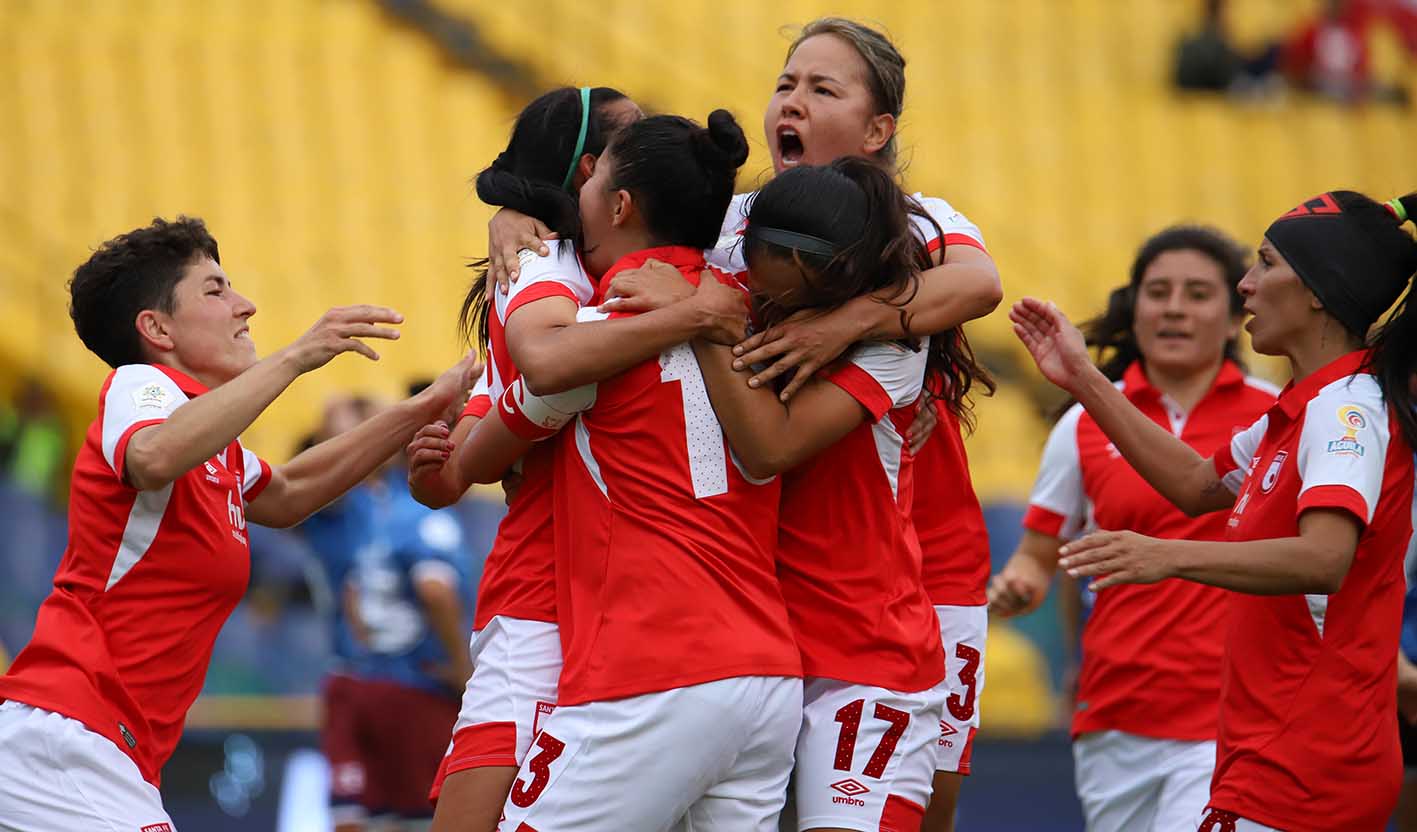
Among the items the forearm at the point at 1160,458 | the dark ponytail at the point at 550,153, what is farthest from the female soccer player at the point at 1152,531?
the dark ponytail at the point at 550,153

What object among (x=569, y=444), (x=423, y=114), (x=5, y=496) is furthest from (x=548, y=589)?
(x=423, y=114)

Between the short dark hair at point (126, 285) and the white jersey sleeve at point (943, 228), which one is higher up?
the white jersey sleeve at point (943, 228)

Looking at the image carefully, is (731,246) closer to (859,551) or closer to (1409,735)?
(859,551)

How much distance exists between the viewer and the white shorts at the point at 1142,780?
4930 millimetres

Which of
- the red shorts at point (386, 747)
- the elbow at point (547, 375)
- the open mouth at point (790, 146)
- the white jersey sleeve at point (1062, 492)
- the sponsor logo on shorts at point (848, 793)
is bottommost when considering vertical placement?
the red shorts at point (386, 747)

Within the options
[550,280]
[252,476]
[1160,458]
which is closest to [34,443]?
[252,476]

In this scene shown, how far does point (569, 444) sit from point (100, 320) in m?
1.29

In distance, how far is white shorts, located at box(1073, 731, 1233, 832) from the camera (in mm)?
4930

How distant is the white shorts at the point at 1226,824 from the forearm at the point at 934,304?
47.2 inches

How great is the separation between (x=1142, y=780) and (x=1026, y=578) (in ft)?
2.16

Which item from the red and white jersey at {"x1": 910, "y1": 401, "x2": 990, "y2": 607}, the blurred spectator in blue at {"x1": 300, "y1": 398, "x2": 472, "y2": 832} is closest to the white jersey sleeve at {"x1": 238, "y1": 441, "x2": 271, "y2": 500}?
the red and white jersey at {"x1": 910, "y1": 401, "x2": 990, "y2": 607}

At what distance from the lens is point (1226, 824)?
3926 mm

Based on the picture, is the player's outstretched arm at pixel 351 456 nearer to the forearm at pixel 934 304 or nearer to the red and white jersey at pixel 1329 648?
the forearm at pixel 934 304

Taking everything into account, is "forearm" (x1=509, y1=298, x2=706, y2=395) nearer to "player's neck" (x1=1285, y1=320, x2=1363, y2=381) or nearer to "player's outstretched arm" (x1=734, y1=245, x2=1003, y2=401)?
"player's outstretched arm" (x1=734, y1=245, x2=1003, y2=401)
